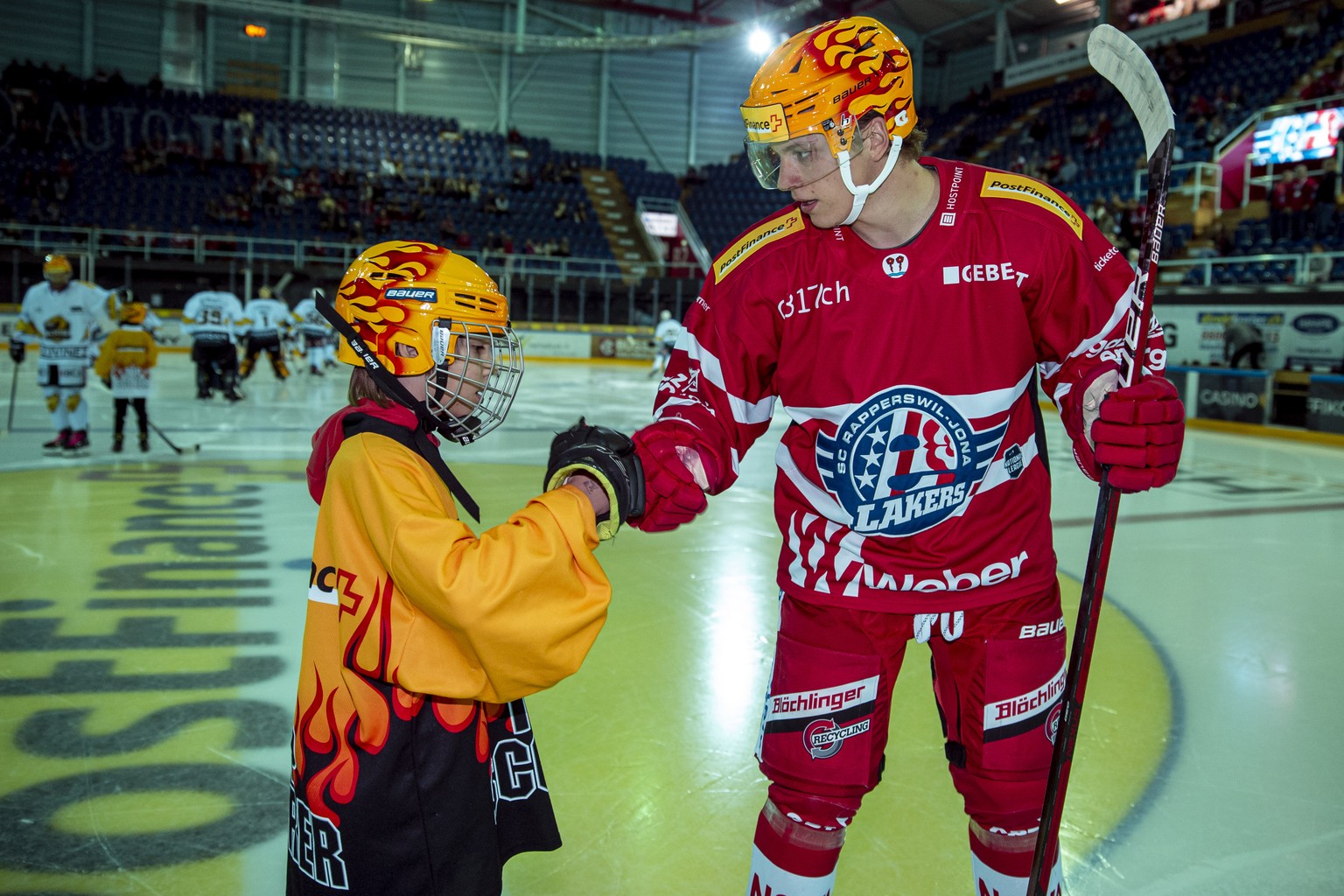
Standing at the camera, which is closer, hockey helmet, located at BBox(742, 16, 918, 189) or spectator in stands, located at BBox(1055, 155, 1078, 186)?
hockey helmet, located at BBox(742, 16, 918, 189)

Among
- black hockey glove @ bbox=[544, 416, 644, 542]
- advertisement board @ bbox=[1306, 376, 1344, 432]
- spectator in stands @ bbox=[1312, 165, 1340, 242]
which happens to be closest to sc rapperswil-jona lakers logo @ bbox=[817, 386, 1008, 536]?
black hockey glove @ bbox=[544, 416, 644, 542]

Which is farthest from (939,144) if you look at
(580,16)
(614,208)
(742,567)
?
(742,567)

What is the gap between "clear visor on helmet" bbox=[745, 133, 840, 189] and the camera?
1.80 metres

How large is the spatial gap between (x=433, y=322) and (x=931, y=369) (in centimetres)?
86

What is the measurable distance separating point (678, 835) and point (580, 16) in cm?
3066

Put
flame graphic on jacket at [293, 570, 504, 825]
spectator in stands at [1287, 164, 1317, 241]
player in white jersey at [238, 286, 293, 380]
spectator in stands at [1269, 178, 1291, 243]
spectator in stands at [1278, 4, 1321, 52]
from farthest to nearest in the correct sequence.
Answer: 1. spectator in stands at [1278, 4, 1321, 52]
2. spectator in stands at [1269, 178, 1291, 243]
3. spectator in stands at [1287, 164, 1317, 241]
4. player in white jersey at [238, 286, 293, 380]
5. flame graphic on jacket at [293, 570, 504, 825]

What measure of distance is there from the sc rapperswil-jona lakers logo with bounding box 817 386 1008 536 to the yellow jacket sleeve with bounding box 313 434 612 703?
22.9 inches

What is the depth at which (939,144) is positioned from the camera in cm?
2820

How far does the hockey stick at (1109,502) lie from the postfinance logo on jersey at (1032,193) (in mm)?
127

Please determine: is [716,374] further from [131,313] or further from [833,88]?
[131,313]

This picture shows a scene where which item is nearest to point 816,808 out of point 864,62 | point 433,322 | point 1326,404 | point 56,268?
point 433,322

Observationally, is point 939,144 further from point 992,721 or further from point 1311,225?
point 992,721

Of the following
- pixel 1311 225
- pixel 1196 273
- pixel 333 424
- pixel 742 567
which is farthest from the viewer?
pixel 1196 273

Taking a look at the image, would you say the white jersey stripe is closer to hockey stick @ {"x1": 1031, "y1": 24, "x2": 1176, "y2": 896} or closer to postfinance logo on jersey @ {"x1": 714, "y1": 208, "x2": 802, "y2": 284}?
postfinance logo on jersey @ {"x1": 714, "y1": 208, "x2": 802, "y2": 284}
